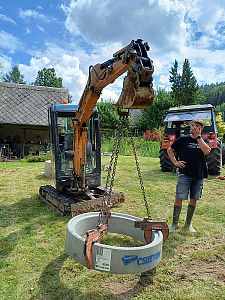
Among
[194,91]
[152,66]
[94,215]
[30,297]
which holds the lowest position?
[30,297]

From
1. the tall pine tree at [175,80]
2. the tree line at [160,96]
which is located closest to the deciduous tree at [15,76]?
the tree line at [160,96]

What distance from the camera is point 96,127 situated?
5.66 m

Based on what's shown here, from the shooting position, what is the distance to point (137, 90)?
9.86 feet

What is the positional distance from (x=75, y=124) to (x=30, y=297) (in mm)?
2809

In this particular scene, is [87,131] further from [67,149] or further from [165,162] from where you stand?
[165,162]

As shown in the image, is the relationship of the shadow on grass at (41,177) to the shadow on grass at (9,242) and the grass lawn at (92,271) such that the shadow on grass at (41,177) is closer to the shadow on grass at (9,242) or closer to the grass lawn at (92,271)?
the grass lawn at (92,271)

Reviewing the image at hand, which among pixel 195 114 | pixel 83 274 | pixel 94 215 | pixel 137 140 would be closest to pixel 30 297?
pixel 83 274

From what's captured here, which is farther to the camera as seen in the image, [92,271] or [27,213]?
[27,213]

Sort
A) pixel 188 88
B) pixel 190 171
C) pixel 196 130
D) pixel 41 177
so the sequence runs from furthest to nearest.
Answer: pixel 188 88 → pixel 41 177 → pixel 190 171 → pixel 196 130

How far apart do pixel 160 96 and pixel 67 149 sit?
2434 cm

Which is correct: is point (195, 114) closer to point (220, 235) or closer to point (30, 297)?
point (220, 235)

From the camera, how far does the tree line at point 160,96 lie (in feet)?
88.8

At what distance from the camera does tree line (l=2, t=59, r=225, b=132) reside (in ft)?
88.8

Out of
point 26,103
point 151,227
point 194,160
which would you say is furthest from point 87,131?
point 26,103
